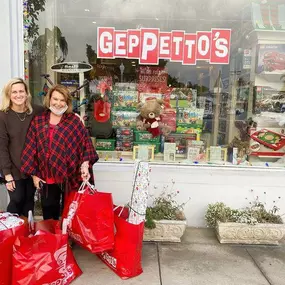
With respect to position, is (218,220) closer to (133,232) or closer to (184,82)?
(133,232)

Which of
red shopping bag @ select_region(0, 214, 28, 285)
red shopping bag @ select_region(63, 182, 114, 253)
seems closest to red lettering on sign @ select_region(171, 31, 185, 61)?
red shopping bag @ select_region(63, 182, 114, 253)

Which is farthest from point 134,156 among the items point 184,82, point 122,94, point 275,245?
point 275,245

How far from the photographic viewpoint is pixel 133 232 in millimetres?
2445

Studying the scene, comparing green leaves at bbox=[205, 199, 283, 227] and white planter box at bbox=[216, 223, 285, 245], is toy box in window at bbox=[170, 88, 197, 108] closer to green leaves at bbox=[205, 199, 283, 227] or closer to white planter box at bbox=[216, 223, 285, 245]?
green leaves at bbox=[205, 199, 283, 227]

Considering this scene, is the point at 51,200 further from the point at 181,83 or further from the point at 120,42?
the point at 181,83

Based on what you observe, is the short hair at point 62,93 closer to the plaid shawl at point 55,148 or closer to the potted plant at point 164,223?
the plaid shawl at point 55,148

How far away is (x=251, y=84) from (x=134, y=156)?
164cm

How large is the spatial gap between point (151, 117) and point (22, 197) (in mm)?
1742

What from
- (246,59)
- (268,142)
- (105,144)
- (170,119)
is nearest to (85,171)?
(105,144)

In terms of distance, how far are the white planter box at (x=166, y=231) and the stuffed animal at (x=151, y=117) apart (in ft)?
3.78

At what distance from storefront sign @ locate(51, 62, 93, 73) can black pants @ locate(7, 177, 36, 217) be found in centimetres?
152

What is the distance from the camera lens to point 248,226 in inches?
124

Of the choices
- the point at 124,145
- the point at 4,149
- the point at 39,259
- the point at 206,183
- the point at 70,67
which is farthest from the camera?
the point at 124,145

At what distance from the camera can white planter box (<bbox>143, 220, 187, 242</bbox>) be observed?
3.14 m
